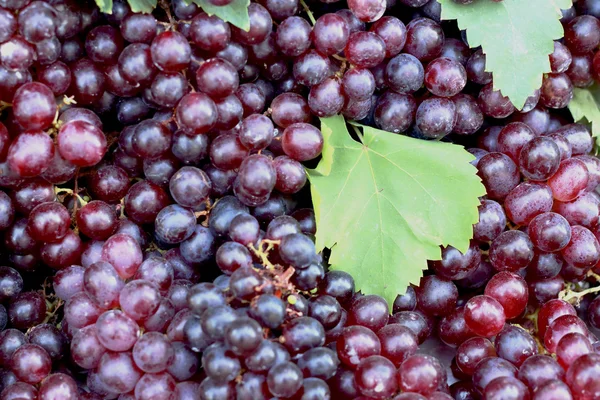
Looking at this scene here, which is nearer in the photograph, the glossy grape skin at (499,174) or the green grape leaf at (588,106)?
the glossy grape skin at (499,174)

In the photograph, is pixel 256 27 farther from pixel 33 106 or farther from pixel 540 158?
pixel 540 158

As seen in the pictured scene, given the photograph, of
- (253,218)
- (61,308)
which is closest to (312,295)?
(253,218)

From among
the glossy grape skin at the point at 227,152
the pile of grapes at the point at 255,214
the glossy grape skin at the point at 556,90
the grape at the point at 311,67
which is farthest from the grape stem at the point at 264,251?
the glossy grape skin at the point at 556,90

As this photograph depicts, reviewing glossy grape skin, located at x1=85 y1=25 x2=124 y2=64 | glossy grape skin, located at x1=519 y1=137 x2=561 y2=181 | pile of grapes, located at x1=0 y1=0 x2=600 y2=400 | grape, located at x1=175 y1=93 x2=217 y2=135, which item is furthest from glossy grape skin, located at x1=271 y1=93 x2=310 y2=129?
glossy grape skin, located at x1=519 y1=137 x2=561 y2=181

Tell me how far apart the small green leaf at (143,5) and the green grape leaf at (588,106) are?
68 centimetres

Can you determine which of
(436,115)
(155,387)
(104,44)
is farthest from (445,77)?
(155,387)

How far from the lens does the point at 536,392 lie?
2.56 feet

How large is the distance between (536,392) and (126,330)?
482mm

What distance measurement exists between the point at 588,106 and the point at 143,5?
0.72 meters

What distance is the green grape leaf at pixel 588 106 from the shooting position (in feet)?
3.59

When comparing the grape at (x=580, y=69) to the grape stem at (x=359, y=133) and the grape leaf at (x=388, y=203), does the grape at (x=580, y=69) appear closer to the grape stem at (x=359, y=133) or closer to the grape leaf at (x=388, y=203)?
the grape leaf at (x=388, y=203)

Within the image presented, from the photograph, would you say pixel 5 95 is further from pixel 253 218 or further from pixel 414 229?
pixel 414 229

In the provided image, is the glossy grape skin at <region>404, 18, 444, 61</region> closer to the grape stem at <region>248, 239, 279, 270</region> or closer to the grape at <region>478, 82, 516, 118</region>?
the grape at <region>478, 82, 516, 118</region>

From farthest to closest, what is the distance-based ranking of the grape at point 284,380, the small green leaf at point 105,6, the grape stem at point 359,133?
the grape stem at point 359,133
the small green leaf at point 105,6
the grape at point 284,380
